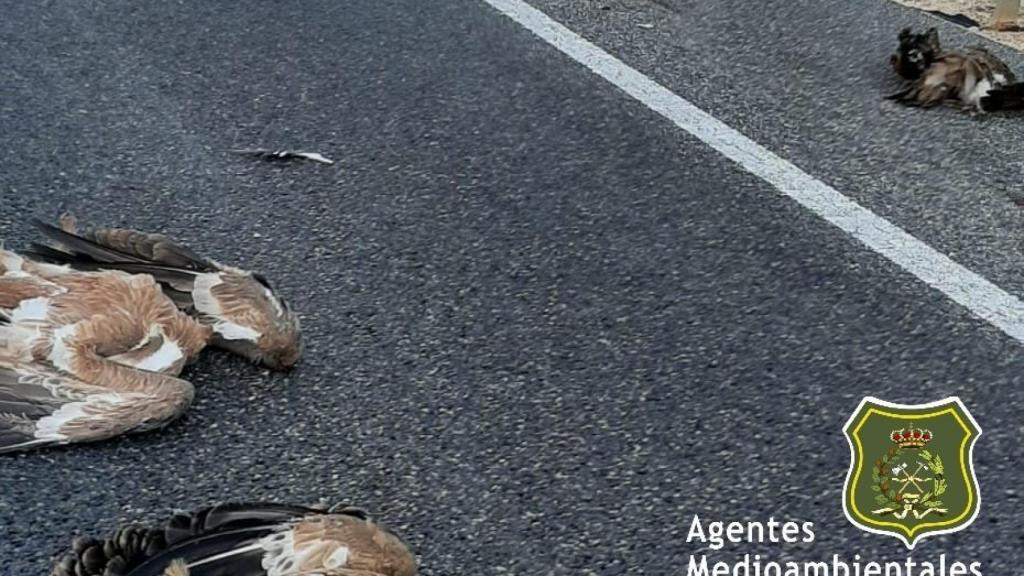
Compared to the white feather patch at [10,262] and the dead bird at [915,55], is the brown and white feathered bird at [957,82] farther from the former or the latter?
the white feather patch at [10,262]

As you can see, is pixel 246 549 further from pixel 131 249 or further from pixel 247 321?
pixel 131 249

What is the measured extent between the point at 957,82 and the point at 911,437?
6.45ft

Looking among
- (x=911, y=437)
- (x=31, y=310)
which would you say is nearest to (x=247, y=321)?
(x=31, y=310)

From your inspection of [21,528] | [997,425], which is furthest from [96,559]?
[997,425]

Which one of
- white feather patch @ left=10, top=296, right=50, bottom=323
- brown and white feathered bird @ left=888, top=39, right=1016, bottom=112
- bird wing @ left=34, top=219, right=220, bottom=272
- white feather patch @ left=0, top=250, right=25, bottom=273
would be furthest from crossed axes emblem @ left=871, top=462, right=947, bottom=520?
brown and white feathered bird @ left=888, top=39, right=1016, bottom=112

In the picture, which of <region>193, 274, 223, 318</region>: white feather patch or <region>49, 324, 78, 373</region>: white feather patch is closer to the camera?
<region>49, 324, 78, 373</region>: white feather patch

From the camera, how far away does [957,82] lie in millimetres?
4449

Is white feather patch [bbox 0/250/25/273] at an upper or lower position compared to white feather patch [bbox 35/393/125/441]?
upper

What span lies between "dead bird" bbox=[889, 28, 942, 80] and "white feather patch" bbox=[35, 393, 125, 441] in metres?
2.89

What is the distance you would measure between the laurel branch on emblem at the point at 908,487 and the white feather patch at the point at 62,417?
5.09 feet

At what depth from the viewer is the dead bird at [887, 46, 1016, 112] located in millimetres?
4426

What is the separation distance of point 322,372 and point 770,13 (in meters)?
2.79

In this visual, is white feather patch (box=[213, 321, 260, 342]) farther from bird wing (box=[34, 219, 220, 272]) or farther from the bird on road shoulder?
the bird on road shoulder

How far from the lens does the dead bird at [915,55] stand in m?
4.54
